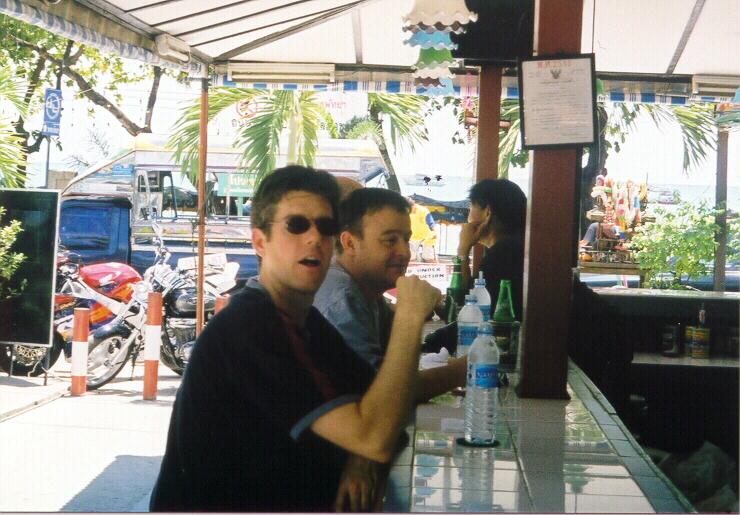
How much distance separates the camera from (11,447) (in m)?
3.58

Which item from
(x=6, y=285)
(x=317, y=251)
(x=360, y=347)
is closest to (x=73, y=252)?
(x=6, y=285)

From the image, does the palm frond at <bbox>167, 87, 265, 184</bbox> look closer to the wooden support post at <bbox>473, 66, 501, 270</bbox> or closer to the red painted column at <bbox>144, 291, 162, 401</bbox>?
the red painted column at <bbox>144, 291, 162, 401</bbox>

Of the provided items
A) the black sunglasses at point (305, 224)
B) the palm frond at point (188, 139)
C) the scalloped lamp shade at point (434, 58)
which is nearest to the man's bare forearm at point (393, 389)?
the black sunglasses at point (305, 224)

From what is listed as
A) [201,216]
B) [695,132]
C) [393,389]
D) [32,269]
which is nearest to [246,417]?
[393,389]

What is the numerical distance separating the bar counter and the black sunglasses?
16.7 inches

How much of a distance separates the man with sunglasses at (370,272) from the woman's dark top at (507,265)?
1174mm

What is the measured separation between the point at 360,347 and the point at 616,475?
523 millimetres

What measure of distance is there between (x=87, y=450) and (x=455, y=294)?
178 cm

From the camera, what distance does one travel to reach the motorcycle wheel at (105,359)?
4.34 m

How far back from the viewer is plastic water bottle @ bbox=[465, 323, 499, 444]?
165 cm

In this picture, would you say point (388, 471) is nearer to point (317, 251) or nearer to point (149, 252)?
point (317, 251)

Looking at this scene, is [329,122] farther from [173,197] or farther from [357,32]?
[173,197]

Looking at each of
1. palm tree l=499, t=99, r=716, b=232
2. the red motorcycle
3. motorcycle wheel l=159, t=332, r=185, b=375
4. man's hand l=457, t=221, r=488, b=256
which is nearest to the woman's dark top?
man's hand l=457, t=221, r=488, b=256

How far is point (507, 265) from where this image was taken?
3162mm
